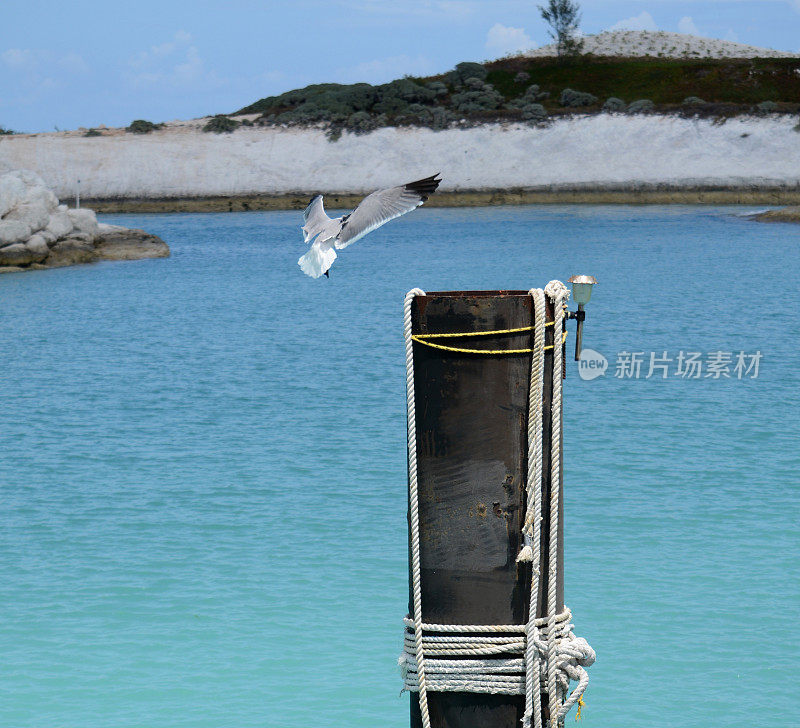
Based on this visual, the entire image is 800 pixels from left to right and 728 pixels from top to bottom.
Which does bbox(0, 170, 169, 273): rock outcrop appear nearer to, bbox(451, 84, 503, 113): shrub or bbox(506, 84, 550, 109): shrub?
bbox(451, 84, 503, 113): shrub

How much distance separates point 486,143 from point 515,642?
59.9 metres

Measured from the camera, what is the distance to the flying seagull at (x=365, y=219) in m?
6.84

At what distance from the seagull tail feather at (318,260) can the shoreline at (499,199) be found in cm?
4719

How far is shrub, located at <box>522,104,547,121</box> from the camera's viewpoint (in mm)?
61906

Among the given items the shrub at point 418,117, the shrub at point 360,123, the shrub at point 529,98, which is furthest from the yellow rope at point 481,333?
the shrub at point 529,98

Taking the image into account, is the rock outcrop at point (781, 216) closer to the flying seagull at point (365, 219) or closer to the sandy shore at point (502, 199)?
the sandy shore at point (502, 199)

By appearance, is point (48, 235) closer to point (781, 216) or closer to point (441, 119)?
point (781, 216)

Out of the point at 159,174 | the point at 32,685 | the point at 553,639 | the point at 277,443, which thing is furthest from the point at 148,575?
the point at 159,174

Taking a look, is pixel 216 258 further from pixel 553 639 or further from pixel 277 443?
pixel 553 639

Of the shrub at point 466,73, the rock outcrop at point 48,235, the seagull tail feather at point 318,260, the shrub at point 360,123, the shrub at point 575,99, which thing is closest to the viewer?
the seagull tail feather at point 318,260

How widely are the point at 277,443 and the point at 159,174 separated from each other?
56.6 metres

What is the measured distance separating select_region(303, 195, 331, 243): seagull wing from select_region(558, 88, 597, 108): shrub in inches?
2374

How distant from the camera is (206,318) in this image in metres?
23.8

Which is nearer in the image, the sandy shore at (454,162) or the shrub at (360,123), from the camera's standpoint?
the sandy shore at (454,162)
